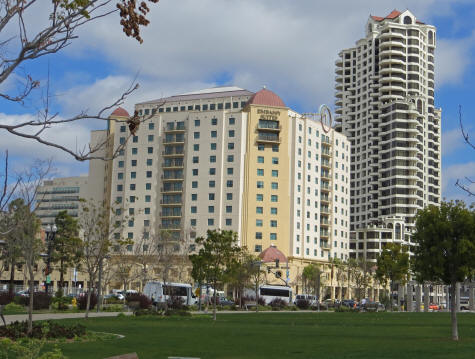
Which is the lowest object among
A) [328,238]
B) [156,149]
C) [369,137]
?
[328,238]

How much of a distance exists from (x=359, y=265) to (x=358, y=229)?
34436 millimetres

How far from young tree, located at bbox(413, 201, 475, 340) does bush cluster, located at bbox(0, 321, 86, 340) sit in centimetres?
1354

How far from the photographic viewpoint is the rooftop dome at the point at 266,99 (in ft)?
427

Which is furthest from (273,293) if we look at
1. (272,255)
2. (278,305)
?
(272,255)

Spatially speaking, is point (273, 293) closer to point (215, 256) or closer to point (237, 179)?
point (237, 179)

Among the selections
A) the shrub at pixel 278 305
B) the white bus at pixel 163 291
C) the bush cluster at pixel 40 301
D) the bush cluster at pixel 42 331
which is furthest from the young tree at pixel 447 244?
the shrub at pixel 278 305

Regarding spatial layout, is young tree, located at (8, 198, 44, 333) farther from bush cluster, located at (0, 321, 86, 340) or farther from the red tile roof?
the red tile roof

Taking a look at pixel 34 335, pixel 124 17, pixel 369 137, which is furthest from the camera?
pixel 369 137

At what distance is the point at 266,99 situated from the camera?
13112 centimetres

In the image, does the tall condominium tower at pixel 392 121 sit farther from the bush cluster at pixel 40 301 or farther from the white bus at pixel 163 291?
the bush cluster at pixel 40 301

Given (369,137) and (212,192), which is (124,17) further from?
(369,137)

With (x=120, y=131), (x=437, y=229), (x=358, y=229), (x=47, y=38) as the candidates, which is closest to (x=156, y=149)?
(x=120, y=131)

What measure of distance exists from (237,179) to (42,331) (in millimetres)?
102379

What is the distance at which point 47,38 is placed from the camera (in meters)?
10.0
